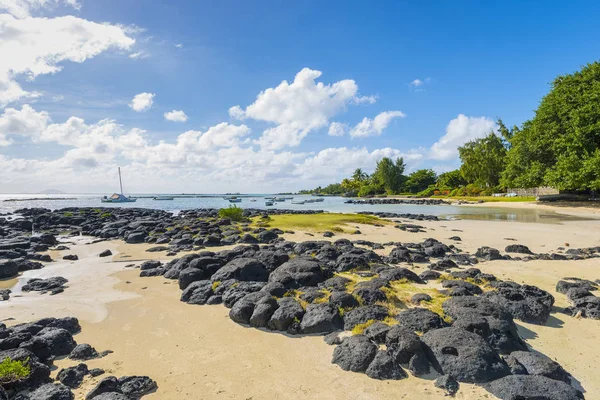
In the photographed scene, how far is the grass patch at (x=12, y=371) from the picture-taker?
535 cm

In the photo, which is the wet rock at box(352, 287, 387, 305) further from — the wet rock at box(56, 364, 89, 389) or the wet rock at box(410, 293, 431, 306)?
the wet rock at box(56, 364, 89, 389)

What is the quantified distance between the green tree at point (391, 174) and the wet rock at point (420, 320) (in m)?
132

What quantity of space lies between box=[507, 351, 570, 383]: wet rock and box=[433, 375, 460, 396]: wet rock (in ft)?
4.19

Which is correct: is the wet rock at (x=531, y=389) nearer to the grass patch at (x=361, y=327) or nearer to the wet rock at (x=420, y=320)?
the wet rock at (x=420, y=320)

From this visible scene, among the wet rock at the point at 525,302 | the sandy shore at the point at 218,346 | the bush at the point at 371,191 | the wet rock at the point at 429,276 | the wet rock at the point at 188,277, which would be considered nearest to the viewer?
the sandy shore at the point at 218,346

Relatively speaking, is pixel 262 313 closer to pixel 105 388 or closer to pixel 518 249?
pixel 105 388

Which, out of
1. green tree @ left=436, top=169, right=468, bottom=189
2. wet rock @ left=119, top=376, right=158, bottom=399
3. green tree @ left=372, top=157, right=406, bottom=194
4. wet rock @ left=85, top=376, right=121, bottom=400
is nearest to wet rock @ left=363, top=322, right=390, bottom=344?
wet rock @ left=119, top=376, right=158, bottom=399

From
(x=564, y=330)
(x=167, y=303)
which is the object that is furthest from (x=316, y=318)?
(x=564, y=330)

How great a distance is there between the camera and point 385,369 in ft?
19.4

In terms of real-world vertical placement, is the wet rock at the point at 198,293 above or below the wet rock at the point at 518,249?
above

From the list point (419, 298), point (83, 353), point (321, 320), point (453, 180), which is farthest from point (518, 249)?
point (453, 180)

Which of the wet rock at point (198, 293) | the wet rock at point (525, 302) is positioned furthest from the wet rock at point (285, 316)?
the wet rock at point (525, 302)

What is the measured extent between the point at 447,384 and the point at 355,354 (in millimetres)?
1671

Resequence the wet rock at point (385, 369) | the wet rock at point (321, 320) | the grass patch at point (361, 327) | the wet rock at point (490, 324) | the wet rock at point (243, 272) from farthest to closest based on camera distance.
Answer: the wet rock at point (243, 272)
the wet rock at point (321, 320)
the grass patch at point (361, 327)
the wet rock at point (490, 324)
the wet rock at point (385, 369)
